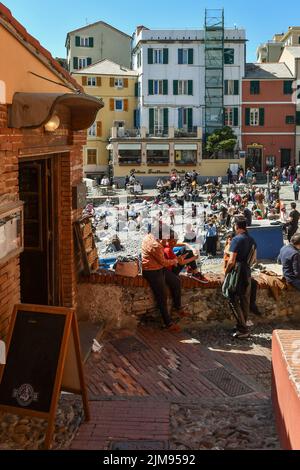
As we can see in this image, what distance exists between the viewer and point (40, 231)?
7.69 metres

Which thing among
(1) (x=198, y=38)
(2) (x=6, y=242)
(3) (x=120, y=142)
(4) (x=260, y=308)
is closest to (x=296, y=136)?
(1) (x=198, y=38)

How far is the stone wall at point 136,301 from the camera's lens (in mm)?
8273

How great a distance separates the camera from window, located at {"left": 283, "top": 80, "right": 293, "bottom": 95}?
2087 inches

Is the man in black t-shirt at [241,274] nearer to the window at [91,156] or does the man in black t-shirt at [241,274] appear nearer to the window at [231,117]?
the window at [91,156]

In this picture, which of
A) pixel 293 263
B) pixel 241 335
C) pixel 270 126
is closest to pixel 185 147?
pixel 270 126

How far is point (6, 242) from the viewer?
5.65m

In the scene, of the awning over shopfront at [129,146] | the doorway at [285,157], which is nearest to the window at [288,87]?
the doorway at [285,157]

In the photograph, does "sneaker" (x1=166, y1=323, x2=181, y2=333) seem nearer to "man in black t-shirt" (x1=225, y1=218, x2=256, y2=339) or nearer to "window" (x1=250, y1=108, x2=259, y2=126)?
"man in black t-shirt" (x1=225, y1=218, x2=256, y2=339)

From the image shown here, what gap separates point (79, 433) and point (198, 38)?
51.1m

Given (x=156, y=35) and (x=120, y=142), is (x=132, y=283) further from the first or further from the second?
(x=156, y=35)

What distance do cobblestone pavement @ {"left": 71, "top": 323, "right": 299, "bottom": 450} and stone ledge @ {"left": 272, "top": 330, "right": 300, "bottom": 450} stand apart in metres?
0.26

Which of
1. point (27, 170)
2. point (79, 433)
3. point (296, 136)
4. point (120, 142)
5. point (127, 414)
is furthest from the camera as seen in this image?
point (296, 136)

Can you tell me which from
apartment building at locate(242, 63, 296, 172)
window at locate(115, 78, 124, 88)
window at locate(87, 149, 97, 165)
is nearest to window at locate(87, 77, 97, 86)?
window at locate(115, 78, 124, 88)

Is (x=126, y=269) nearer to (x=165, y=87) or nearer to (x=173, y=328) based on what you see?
(x=173, y=328)
